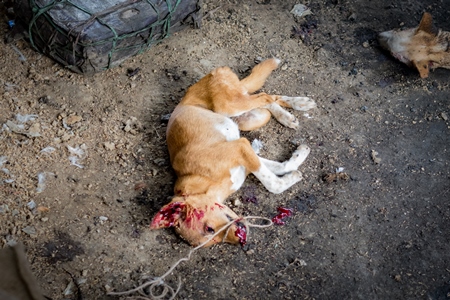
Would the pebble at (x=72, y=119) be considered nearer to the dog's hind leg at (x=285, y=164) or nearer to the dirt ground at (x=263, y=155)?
the dirt ground at (x=263, y=155)

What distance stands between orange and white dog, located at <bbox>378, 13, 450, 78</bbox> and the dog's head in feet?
8.96

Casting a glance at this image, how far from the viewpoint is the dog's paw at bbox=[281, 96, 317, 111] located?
5.33m

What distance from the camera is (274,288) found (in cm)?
413

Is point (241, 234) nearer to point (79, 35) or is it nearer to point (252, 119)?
point (252, 119)

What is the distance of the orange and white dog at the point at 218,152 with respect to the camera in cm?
418

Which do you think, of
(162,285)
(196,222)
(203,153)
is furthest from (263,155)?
(162,285)

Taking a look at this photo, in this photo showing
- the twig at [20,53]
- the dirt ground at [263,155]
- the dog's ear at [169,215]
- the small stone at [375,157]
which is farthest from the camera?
the twig at [20,53]

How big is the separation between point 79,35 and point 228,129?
62.5 inches

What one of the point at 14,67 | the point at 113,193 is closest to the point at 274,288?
the point at 113,193

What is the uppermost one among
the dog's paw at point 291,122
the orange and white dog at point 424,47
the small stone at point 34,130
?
the orange and white dog at point 424,47

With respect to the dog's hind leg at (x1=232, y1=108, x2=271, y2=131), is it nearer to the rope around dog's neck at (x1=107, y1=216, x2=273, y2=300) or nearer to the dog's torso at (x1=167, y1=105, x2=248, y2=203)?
the dog's torso at (x1=167, y1=105, x2=248, y2=203)

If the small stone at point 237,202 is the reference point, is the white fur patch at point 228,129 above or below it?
above

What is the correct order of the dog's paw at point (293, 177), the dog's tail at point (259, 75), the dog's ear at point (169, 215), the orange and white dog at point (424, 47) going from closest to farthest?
the dog's ear at point (169, 215) → the dog's paw at point (293, 177) → the dog's tail at point (259, 75) → the orange and white dog at point (424, 47)

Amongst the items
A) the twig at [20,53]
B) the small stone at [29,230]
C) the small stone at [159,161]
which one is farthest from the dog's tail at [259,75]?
the small stone at [29,230]
